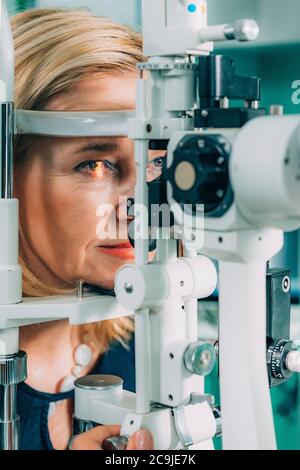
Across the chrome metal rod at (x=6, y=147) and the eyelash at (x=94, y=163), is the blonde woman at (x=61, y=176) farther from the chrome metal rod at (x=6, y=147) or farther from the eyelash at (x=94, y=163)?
the chrome metal rod at (x=6, y=147)

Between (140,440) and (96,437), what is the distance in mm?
96

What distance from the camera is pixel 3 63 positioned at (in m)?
1.28

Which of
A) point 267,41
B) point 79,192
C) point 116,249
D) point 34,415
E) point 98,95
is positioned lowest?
point 34,415

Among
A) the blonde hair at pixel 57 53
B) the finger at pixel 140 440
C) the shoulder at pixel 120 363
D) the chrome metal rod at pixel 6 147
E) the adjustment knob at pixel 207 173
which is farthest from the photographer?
the shoulder at pixel 120 363

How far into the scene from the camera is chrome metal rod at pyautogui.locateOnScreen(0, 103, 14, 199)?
1.28 meters

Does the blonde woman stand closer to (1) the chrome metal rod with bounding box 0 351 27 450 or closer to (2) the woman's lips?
(2) the woman's lips

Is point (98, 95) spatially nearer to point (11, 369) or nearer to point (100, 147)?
A: point (100, 147)

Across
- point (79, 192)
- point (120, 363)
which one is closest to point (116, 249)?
point (79, 192)

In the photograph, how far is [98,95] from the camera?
147 cm

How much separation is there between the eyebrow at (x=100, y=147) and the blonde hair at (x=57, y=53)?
0.11m

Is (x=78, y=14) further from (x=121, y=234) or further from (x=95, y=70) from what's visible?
(x=121, y=234)

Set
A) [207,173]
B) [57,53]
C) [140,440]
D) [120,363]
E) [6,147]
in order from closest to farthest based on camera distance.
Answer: [207,173], [140,440], [6,147], [57,53], [120,363]

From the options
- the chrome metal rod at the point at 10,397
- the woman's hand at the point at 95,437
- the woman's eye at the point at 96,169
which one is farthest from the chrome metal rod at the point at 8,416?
the woman's eye at the point at 96,169

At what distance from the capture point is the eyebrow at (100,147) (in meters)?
1.46
